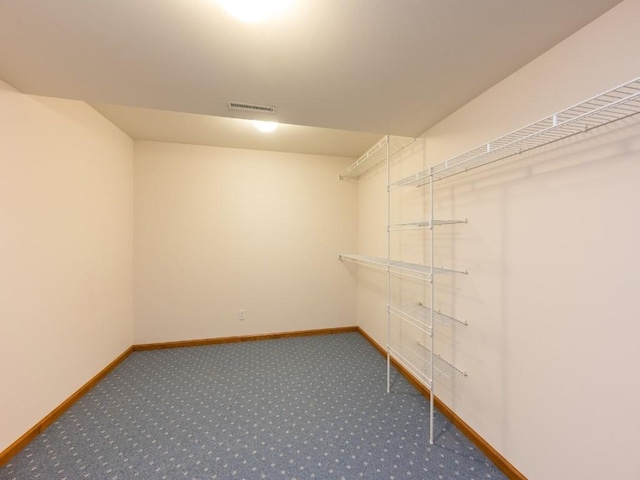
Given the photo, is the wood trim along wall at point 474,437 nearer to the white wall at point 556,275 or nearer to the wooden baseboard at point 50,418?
the white wall at point 556,275

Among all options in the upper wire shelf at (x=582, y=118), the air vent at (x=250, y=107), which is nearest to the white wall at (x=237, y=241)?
the air vent at (x=250, y=107)

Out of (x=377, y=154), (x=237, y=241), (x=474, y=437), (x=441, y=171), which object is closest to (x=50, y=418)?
(x=237, y=241)

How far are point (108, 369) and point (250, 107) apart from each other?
113 inches

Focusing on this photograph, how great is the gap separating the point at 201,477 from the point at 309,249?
101 inches

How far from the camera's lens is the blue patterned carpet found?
1.55 metres

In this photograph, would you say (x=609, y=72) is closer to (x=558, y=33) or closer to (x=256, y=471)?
(x=558, y=33)

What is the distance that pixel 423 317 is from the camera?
2145mm

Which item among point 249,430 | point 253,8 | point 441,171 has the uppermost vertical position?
point 253,8

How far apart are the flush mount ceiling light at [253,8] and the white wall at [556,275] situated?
52.5 inches

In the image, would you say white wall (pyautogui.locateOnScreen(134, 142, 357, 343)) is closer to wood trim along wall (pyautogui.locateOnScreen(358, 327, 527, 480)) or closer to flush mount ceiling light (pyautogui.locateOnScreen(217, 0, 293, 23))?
wood trim along wall (pyautogui.locateOnScreen(358, 327, 527, 480))

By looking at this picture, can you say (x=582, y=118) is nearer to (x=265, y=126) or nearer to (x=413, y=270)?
(x=413, y=270)

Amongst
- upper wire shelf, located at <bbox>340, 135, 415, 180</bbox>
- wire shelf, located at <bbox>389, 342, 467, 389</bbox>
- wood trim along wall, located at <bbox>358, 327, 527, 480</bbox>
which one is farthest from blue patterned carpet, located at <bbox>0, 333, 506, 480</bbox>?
upper wire shelf, located at <bbox>340, 135, 415, 180</bbox>

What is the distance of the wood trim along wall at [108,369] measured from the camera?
5.39ft

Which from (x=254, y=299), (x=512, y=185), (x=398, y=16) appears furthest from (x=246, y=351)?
(x=398, y=16)
